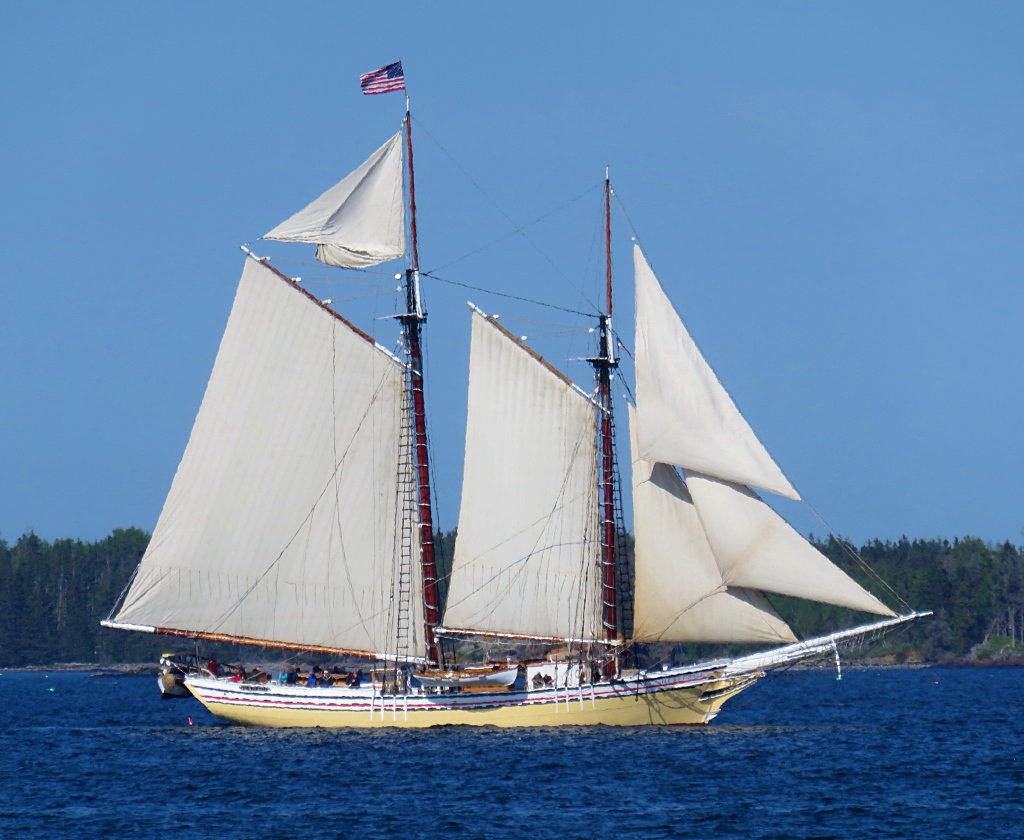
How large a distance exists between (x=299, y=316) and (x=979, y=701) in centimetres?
5220

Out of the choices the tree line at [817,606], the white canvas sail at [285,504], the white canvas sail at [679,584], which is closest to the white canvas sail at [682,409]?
the white canvas sail at [679,584]

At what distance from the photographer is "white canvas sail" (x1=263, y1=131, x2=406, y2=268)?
191 feet

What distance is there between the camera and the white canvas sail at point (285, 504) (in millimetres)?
56906

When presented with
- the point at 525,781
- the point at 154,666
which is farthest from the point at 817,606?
the point at 525,781

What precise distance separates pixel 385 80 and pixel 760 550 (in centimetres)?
2381

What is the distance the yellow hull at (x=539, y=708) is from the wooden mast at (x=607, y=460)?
2.81 meters

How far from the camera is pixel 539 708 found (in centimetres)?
5438

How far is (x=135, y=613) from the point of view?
185 feet

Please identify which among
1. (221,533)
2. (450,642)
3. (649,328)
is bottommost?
(450,642)

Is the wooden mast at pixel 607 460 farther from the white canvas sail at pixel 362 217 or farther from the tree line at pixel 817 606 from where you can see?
the tree line at pixel 817 606

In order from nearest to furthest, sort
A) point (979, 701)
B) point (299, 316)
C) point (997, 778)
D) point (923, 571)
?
point (997, 778), point (299, 316), point (979, 701), point (923, 571)

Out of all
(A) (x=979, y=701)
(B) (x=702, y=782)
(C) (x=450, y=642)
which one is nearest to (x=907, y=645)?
(A) (x=979, y=701)

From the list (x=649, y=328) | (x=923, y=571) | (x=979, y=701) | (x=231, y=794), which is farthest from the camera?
(x=923, y=571)

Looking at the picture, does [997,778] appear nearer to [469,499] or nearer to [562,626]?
[562,626]
